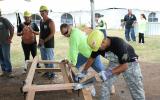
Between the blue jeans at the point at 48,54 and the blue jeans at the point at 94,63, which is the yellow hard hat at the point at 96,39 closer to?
the blue jeans at the point at 94,63

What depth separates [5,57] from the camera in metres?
10.9

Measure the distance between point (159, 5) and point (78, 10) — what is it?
7.01 metres

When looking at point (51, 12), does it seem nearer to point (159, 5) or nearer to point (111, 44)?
point (159, 5)

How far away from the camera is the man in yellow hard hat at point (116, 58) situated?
5.79 metres

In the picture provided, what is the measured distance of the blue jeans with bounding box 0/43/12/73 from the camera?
10.8m

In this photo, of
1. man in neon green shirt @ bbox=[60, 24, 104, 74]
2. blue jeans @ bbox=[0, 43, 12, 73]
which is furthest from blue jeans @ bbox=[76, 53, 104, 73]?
blue jeans @ bbox=[0, 43, 12, 73]

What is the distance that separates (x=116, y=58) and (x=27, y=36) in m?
4.82

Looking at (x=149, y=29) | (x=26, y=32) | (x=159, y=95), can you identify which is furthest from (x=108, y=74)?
(x=149, y=29)

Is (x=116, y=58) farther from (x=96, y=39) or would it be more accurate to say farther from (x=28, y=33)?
(x=28, y=33)

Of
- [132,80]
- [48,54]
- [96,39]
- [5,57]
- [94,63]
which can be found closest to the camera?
[96,39]

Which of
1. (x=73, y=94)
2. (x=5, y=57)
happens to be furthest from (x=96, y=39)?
(x=5, y=57)

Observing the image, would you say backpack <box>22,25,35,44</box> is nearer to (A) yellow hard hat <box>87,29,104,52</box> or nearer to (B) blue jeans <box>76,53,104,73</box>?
(B) blue jeans <box>76,53,104,73</box>

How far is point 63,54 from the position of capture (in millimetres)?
16438

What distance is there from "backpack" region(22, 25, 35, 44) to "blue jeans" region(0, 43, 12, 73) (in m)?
0.52
